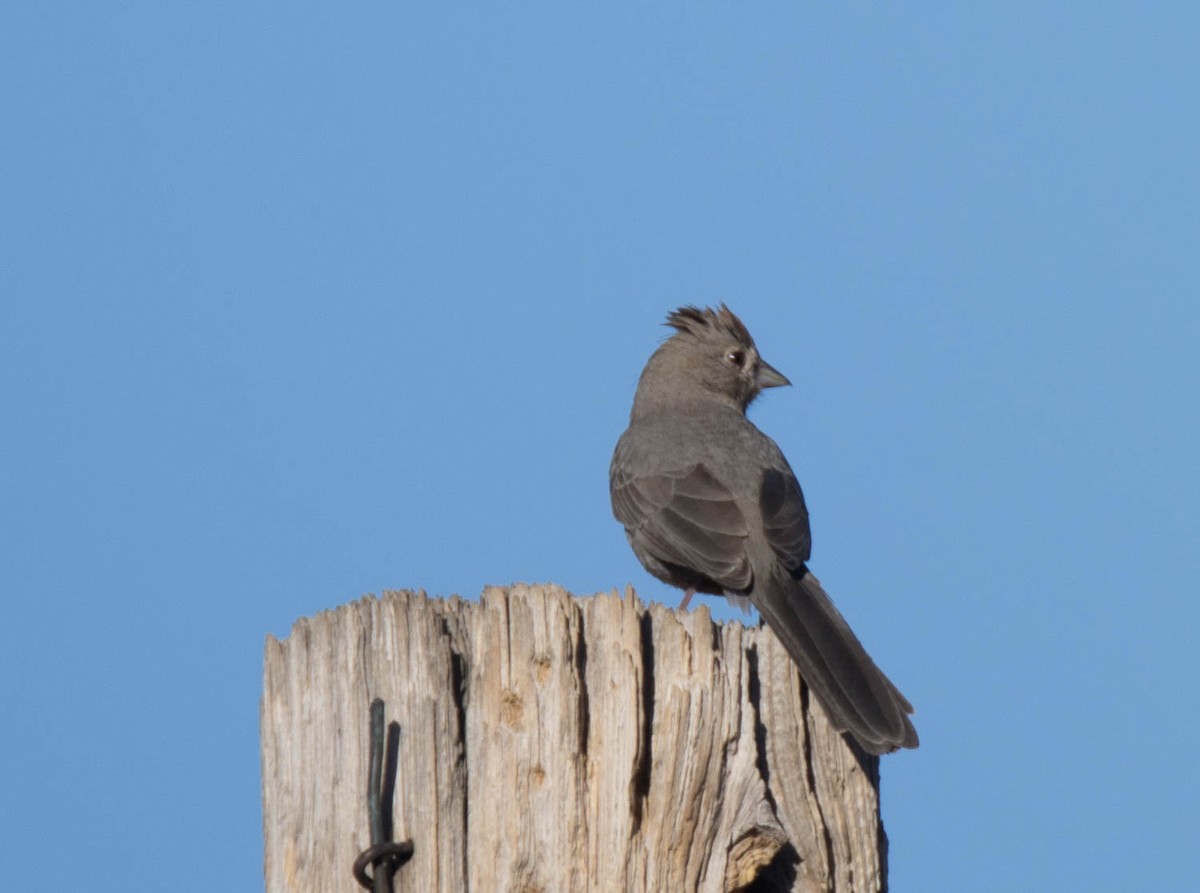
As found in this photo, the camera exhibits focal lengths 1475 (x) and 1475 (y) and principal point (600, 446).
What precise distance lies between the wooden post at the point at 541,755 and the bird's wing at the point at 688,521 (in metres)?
2.62

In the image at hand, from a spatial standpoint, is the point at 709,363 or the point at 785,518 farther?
the point at 709,363

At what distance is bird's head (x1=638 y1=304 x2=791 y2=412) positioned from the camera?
28.9ft

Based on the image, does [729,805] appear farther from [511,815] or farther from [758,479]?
[758,479]

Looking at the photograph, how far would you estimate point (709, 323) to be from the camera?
9.05 m

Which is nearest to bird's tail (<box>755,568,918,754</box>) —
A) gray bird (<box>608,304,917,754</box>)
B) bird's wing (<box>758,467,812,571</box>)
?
gray bird (<box>608,304,917,754</box>)

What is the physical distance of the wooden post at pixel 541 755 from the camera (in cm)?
362

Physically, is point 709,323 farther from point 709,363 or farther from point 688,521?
point 688,521

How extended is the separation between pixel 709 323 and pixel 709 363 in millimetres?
303

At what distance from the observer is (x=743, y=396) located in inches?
354

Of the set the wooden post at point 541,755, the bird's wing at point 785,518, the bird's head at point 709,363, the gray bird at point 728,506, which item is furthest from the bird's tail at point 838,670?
the bird's head at point 709,363

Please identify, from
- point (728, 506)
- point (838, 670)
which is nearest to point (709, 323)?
point (728, 506)

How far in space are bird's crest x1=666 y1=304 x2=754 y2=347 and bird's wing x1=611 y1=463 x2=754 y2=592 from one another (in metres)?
1.64

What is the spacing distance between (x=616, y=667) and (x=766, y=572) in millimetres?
2672

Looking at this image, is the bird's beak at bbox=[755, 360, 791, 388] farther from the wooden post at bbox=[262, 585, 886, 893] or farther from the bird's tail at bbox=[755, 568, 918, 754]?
the wooden post at bbox=[262, 585, 886, 893]
